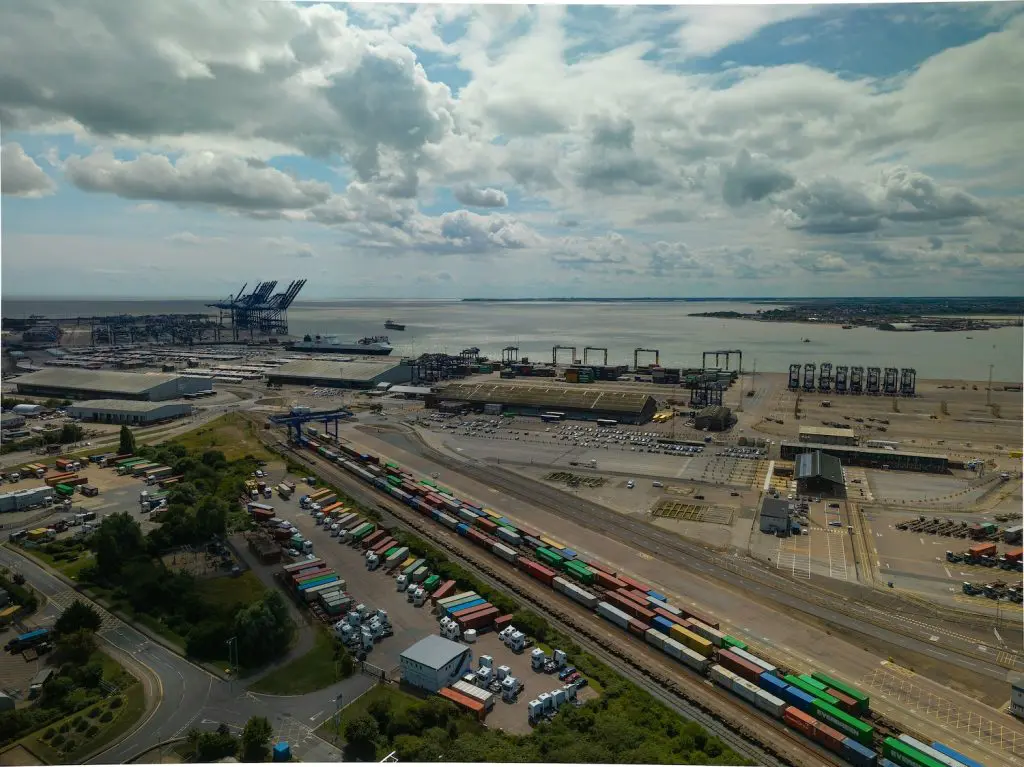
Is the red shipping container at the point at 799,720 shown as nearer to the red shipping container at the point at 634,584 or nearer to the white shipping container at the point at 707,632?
the white shipping container at the point at 707,632

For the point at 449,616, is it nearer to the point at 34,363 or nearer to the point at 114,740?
the point at 114,740

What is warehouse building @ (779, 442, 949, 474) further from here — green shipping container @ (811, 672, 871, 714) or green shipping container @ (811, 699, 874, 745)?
green shipping container @ (811, 699, 874, 745)

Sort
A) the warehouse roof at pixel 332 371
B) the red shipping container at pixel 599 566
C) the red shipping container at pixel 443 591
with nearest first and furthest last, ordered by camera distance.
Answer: the red shipping container at pixel 443 591 < the red shipping container at pixel 599 566 < the warehouse roof at pixel 332 371

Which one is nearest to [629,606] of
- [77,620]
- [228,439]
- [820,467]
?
[77,620]

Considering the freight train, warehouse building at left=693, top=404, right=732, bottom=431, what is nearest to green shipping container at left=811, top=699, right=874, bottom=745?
the freight train

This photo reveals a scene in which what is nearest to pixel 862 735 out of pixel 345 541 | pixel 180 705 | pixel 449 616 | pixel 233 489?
pixel 449 616

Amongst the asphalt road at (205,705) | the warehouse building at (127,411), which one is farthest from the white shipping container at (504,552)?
the warehouse building at (127,411)

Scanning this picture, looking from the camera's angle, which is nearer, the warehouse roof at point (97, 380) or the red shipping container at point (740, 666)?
the red shipping container at point (740, 666)
